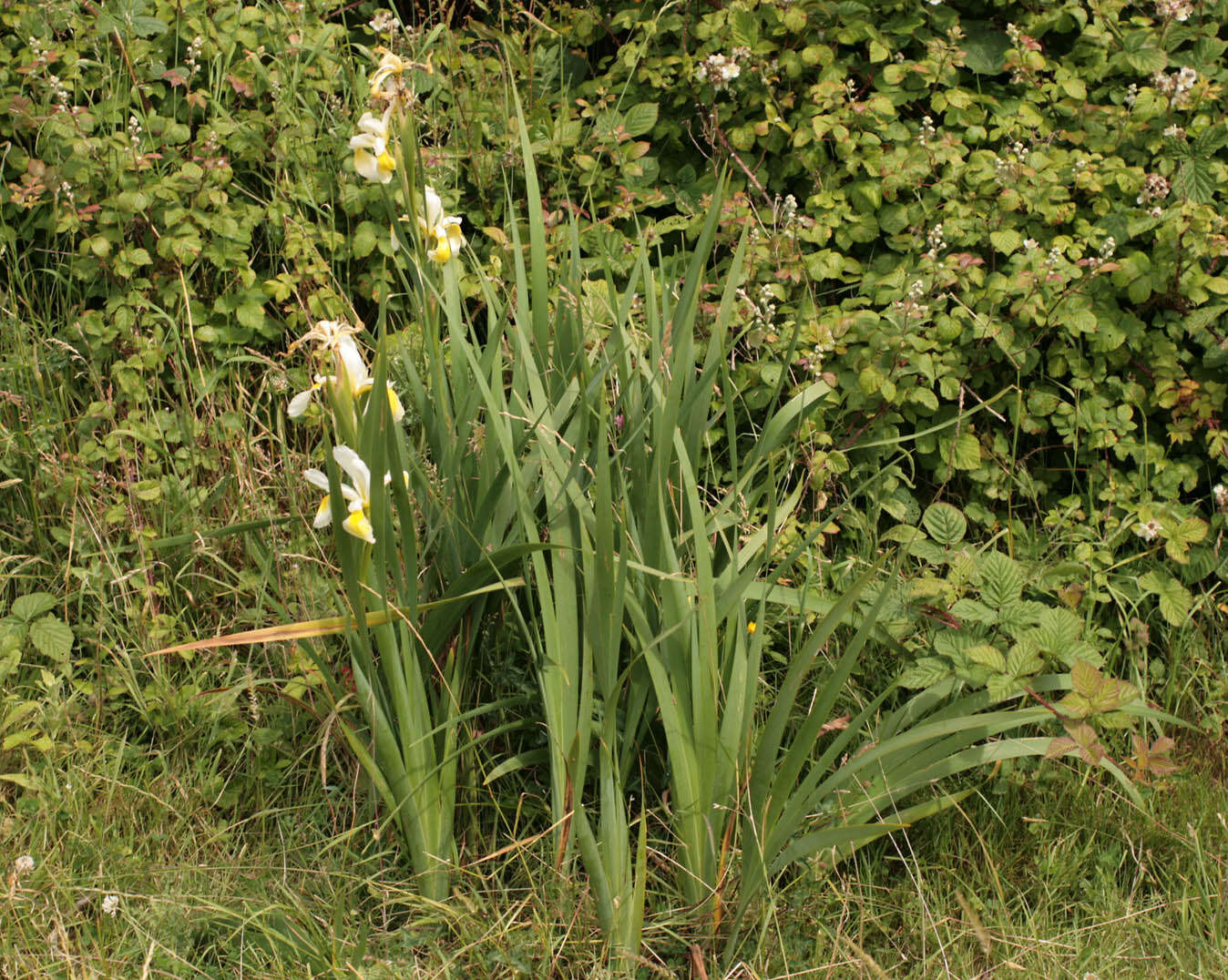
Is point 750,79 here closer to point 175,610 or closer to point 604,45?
point 604,45

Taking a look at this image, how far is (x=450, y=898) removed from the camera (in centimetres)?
178

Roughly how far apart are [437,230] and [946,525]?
1.05 meters

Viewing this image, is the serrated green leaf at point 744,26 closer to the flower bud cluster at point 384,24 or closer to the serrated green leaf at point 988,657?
the flower bud cluster at point 384,24

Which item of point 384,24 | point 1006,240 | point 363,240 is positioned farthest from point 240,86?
point 1006,240

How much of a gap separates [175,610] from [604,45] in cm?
199

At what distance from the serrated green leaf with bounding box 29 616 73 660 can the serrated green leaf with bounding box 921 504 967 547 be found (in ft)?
5.24

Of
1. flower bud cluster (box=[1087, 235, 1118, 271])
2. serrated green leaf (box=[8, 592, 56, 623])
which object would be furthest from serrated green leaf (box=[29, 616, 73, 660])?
flower bud cluster (box=[1087, 235, 1118, 271])

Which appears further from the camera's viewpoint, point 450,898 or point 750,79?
point 750,79

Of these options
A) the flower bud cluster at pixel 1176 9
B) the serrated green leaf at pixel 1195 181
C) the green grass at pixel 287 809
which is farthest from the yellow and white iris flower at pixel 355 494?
the flower bud cluster at pixel 1176 9

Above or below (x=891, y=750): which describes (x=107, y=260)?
above

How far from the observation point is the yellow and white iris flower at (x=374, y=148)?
1625 mm

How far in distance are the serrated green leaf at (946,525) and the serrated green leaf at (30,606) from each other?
1647mm

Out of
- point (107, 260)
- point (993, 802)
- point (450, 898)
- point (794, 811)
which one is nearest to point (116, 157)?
point (107, 260)

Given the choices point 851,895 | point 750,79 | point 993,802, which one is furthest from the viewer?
point 750,79
